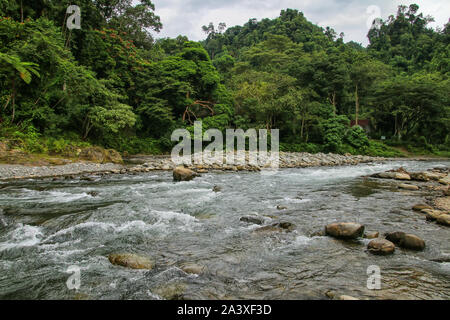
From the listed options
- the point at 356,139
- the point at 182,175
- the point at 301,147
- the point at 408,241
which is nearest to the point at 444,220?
the point at 408,241

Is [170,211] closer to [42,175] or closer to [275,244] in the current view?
[275,244]

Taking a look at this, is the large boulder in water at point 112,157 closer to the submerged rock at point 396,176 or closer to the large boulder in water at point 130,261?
the large boulder in water at point 130,261

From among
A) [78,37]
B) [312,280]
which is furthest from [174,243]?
[78,37]

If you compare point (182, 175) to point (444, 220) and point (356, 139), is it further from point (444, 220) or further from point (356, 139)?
point (356, 139)

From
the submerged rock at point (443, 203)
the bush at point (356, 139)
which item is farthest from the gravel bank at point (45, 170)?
the bush at point (356, 139)

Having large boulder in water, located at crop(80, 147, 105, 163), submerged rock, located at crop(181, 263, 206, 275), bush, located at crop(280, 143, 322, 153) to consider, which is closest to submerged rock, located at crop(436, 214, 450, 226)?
submerged rock, located at crop(181, 263, 206, 275)

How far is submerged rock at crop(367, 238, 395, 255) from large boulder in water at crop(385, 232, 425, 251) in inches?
11.7

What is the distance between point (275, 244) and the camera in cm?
439

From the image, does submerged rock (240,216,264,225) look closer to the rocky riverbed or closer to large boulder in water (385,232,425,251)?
large boulder in water (385,232,425,251)

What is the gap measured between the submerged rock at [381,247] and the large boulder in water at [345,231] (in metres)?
0.40

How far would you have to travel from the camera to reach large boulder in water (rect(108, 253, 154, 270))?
Answer: 3.56 meters

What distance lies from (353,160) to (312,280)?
22.0 meters

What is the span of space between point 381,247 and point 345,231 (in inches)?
26.1

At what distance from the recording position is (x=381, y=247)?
3.99 meters
